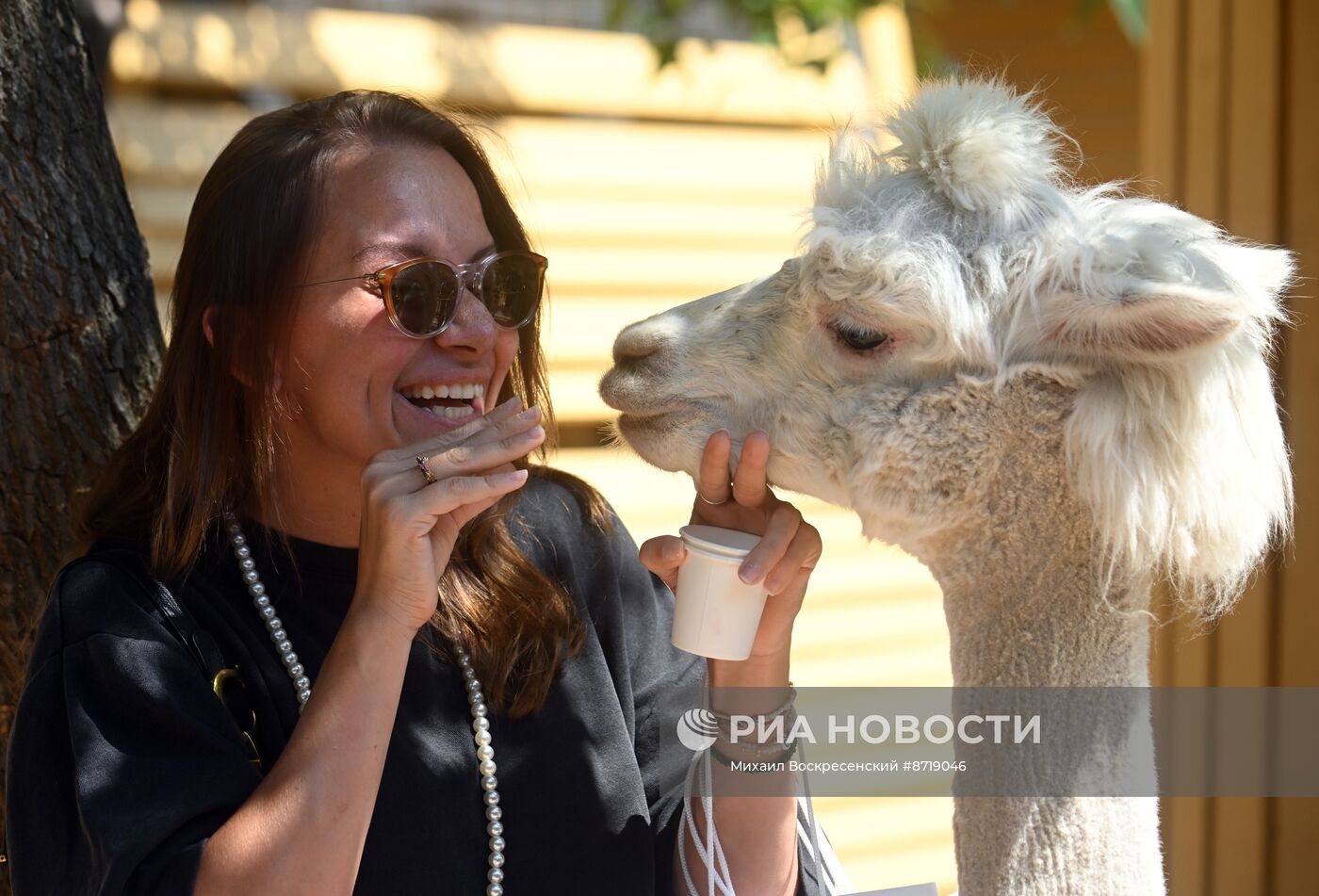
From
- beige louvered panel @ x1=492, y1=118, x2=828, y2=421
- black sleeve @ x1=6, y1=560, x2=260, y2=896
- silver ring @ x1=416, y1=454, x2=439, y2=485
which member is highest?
beige louvered panel @ x1=492, y1=118, x2=828, y2=421

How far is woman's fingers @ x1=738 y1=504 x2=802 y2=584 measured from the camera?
1.51 meters

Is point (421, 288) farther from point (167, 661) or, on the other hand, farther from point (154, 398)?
point (167, 661)

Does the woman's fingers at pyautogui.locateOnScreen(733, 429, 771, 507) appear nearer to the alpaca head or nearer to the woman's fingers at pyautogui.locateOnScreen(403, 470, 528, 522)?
the alpaca head

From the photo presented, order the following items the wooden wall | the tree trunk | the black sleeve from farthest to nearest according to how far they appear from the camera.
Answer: the wooden wall, the tree trunk, the black sleeve

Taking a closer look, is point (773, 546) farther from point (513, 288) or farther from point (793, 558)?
point (513, 288)

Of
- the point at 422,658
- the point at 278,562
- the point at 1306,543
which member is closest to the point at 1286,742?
the point at 1306,543

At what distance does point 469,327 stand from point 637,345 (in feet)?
0.76

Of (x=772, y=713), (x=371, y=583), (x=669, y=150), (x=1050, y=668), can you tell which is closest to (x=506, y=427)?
(x=371, y=583)

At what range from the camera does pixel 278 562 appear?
1.68 meters

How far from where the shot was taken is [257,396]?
1.70 m

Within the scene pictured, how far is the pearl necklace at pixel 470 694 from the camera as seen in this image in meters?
1.58

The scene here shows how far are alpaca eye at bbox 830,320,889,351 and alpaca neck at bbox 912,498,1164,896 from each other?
0.28m

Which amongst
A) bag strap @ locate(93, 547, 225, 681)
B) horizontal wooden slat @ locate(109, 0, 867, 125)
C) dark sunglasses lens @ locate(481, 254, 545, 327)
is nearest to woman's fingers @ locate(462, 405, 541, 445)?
dark sunglasses lens @ locate(481, 254, 545, 327)

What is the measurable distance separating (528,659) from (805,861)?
521mm
